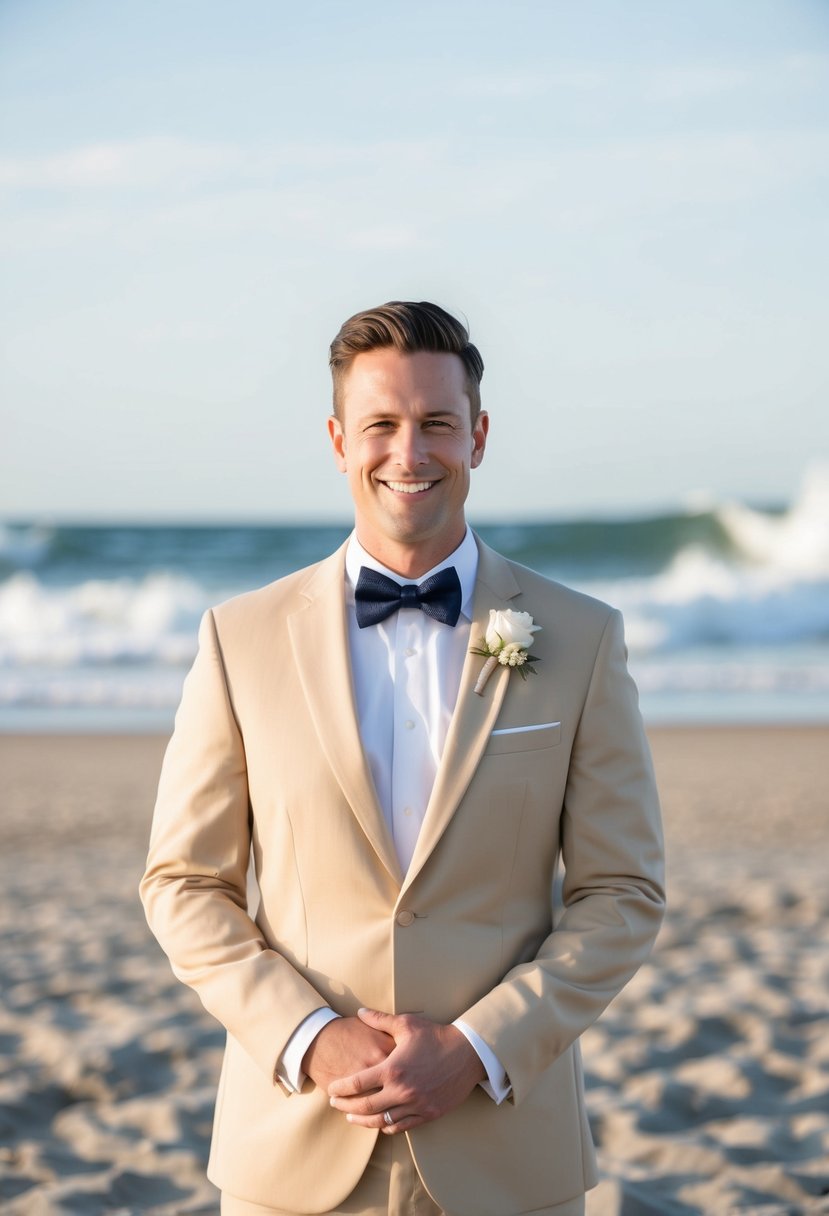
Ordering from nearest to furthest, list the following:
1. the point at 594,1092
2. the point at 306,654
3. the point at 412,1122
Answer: the point at 412,1122
the point at 306,654
the point at 594,1092

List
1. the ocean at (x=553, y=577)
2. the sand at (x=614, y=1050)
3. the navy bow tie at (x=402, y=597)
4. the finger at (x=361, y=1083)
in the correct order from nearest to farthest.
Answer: the finger at (x=361, y=1083) < the navy bow tie at (x=402, y=597) < the sand at (x=614, y=1050) < the ocean at (x=553, y=577)

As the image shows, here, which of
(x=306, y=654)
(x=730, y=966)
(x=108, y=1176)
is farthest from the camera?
(x=730, y=966)

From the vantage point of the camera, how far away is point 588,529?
2672cm

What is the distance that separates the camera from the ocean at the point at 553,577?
14.4m

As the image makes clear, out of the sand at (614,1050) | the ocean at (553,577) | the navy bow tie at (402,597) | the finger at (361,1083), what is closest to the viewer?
the finger at (361,1083)

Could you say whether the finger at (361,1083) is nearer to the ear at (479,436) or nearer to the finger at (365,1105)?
the finger at (365,1105)

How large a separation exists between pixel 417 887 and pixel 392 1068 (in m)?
0.27

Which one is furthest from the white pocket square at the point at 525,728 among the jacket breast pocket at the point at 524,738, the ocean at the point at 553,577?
the ocean at the point at 553,577

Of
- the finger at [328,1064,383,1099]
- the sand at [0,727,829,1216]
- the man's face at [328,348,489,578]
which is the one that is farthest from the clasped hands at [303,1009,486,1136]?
the sand at [0,727,829,1216]

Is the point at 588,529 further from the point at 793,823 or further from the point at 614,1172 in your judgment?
the point at 614,1172

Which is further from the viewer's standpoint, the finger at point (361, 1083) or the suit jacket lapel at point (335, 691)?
the suit jacket lapel at point (335, 691)

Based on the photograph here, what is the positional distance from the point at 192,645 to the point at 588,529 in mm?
10892

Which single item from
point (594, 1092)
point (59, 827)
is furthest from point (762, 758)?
point (594, 1092)

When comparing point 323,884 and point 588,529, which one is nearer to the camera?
point 323,884
